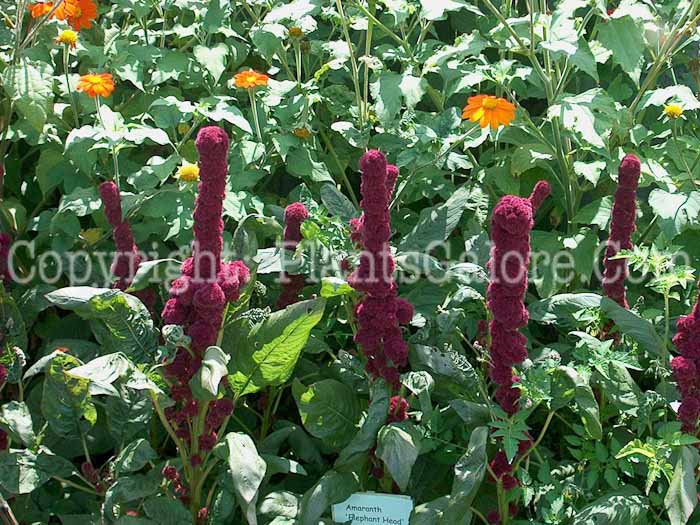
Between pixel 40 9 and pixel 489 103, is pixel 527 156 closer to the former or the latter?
pixel 489 103

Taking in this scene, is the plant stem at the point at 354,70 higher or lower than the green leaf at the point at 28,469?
higher

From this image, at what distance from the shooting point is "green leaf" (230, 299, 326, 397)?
1.76 m

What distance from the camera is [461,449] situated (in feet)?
6.15

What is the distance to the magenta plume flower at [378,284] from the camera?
167 centimetres

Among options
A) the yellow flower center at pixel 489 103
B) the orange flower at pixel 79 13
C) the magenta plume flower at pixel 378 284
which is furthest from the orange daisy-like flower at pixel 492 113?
the orange flower at pixel 79 13

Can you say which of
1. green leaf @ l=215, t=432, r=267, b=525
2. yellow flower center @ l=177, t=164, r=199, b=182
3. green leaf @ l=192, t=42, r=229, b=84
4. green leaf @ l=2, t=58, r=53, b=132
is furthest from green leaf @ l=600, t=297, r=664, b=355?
green leaf @ l=2, t=58, r=53, b=132

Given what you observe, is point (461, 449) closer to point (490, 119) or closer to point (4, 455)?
point (490, 119)

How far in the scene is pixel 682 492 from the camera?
1607 millimetres

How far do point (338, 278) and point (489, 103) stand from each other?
0.58m

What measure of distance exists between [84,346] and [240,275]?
53 centimetres

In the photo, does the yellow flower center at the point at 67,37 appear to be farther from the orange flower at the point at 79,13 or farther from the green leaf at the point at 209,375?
the green leaf at the point at 209,375

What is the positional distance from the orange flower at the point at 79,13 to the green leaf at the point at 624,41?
1.31m

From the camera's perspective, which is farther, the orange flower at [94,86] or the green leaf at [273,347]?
the orange flower at [94,86]

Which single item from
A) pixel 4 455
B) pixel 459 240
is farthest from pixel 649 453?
pixel 4 455
